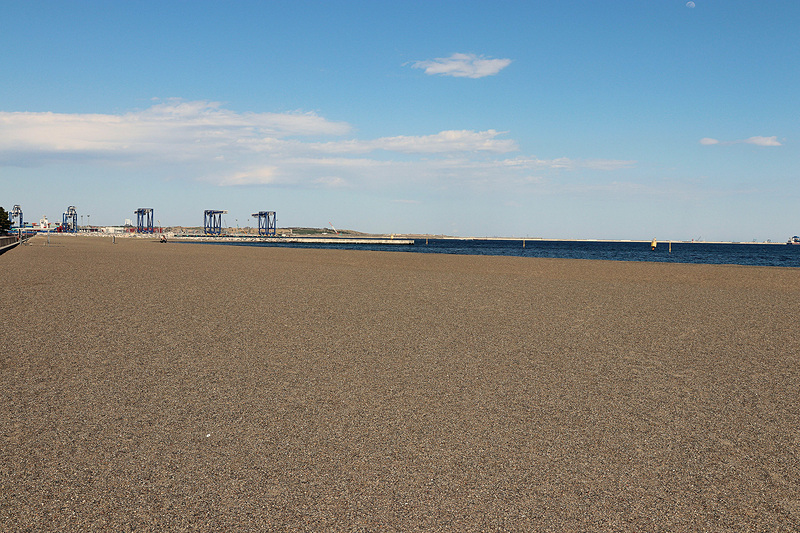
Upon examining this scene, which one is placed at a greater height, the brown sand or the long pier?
the long pier

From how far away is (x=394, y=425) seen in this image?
5.45 m

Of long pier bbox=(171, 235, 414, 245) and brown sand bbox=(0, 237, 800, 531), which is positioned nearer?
brown sand bbox=(0, 237, 800, 531)

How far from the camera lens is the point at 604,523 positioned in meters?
3.73

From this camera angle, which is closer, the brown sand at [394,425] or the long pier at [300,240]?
the brown sand at [394,425]

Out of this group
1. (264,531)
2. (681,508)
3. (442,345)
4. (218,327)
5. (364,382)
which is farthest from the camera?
(218,327)

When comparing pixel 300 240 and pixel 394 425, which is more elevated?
pixel 300 240

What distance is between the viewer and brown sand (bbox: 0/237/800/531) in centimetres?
388

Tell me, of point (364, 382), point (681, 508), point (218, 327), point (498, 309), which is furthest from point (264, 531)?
point (498, 309)

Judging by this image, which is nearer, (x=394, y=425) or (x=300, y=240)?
(x=394, y=425)

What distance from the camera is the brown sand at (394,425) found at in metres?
3.88

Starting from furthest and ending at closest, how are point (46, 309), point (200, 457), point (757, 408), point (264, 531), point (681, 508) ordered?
point (46, 309)
point (757, 408)
point (200, 457)
point (681, 508)
point (264, 531)

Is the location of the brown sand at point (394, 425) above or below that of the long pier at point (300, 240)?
below

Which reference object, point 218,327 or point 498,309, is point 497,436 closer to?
point 218,327

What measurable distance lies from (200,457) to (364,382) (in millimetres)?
2630
